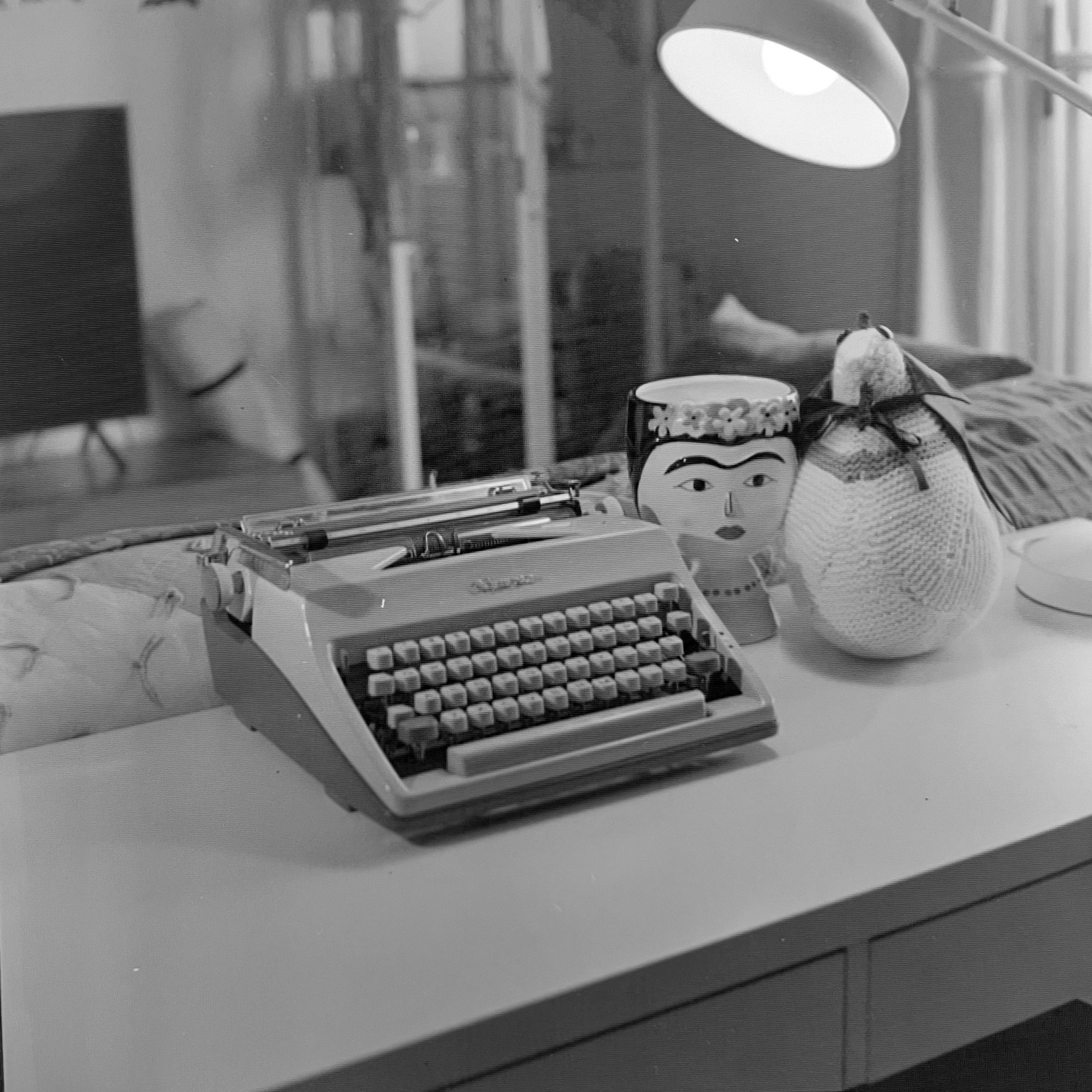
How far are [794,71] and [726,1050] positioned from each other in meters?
0.84

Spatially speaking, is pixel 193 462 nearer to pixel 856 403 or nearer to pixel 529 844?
pixel 529 844

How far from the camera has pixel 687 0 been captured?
3.96 feet

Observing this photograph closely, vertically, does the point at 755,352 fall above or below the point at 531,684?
above

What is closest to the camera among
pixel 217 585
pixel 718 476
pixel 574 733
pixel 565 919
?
pixel 565 919

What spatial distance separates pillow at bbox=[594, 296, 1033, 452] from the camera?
4.23ft

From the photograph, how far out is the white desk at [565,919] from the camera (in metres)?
0.68

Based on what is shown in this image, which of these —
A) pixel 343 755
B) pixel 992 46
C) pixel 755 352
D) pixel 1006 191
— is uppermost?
pixel 992 46

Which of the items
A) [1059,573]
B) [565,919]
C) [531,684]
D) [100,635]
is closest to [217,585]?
[100,635]

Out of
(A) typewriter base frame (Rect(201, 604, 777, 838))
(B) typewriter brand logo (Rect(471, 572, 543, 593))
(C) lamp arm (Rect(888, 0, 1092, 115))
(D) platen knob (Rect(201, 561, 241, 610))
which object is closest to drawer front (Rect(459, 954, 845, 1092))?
(A) typewriter base frame (Rect(201, 604, 777, 838))

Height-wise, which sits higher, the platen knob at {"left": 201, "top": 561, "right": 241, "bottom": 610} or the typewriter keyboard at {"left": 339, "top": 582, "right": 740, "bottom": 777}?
the platen knob at {"left": 201, "top": 561, "right": 241, "bottom": 610}

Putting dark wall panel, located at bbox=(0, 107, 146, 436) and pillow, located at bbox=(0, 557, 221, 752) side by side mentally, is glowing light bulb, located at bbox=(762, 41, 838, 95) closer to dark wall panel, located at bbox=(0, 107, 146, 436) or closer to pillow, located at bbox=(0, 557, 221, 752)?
dark wall panel, located at bbox=(0, 107, 146, 436)

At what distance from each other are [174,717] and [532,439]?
1.34ft

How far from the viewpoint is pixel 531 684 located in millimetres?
900

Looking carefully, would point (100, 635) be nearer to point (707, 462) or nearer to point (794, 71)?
point (707, 462)
